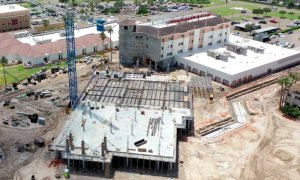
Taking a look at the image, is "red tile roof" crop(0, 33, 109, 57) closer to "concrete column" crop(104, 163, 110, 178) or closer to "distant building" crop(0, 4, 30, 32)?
"distant building" crop(0, 4, 30, 32)

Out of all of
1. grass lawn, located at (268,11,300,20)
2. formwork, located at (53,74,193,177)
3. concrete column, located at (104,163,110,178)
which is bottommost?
concrete column, located at (104,163,110,178)

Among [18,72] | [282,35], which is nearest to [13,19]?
[18,72]

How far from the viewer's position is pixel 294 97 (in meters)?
85.2

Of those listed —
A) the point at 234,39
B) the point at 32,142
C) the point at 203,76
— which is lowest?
the point at 32,142

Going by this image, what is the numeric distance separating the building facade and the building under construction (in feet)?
40.0

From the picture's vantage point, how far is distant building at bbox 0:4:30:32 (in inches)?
5826

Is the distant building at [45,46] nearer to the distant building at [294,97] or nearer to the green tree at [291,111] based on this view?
the distant building at [294,97]

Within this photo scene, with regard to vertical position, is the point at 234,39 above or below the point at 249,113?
above

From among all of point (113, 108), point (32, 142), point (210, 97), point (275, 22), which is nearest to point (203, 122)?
point (210, 97)

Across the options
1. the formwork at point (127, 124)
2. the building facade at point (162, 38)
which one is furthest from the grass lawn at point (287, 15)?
the formwork at point (127, 124)

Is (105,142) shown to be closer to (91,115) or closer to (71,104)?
Answer: (91,115)

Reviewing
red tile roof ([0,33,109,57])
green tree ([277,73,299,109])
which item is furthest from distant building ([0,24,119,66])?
green tree ([277,73,299,109])

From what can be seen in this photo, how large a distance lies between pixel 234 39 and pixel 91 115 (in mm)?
70916

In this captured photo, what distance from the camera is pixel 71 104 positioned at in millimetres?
83812
